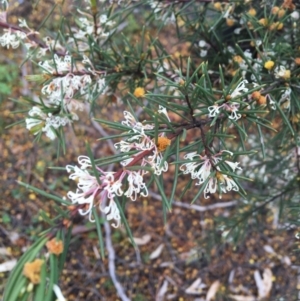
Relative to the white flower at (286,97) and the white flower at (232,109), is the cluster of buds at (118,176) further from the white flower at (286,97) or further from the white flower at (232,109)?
the white flower at (286,97)

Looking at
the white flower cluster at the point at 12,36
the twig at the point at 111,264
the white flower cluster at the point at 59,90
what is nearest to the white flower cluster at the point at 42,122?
the white flower cluster at the point at 59,90

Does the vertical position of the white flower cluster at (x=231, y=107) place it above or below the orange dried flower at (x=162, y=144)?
above

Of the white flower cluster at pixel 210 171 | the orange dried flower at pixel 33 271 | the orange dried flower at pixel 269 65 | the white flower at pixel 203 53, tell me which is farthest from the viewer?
the white flower at pixel 203 53

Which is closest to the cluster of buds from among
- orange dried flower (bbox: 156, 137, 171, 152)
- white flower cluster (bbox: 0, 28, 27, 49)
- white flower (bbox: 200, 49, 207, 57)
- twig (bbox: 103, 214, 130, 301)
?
orange dried flower (bbox: 156, 137, 171, 152)

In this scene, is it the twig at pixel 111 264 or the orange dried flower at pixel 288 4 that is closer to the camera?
the orange dried flower at pixel 288 4

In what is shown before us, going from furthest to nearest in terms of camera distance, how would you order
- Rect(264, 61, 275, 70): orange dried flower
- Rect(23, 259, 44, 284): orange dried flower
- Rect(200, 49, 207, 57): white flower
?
Rect(200, 49, 207, 57): white flower → Rect(264, 61, 275, 70): orange dried flower → Rect(23, 259, 44, 284): orange dried flower

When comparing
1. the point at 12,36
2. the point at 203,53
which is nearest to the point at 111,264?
the point at 203,53

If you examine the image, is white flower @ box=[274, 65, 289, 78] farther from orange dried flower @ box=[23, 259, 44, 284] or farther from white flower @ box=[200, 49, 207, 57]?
orange dried flower @ box=[23, 259, 44, 284]

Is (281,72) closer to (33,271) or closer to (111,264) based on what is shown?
(33,271)
